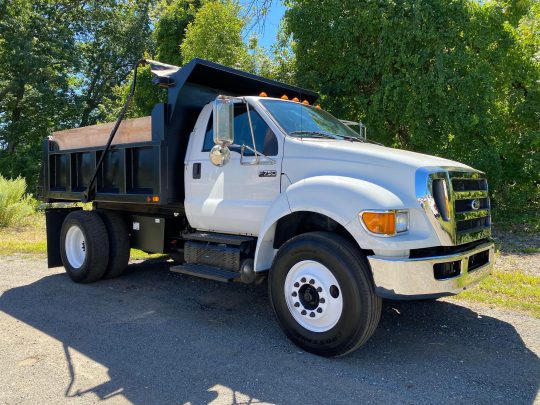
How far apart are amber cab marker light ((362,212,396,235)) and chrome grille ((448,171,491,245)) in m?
0.64

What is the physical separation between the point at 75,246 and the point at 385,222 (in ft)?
17.0

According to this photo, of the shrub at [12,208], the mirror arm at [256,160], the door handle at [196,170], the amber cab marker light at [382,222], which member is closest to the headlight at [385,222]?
the amber cab marker light at [382,222]

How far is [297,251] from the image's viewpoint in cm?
419

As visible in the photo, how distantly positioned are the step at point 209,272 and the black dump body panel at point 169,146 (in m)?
0.91

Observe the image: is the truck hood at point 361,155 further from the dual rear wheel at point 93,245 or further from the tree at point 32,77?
the tree at point 32,77

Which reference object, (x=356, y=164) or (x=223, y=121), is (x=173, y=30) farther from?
(x=356, y=164)

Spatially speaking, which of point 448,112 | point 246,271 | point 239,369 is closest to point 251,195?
point 246,271

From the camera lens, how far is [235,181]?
5090 millimetres

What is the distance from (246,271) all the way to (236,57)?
997 cm

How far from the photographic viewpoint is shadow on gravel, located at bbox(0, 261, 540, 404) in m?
3.48

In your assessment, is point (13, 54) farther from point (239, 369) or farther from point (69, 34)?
point (239, 369)

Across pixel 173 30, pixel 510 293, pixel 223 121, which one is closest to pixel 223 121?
pixel 223 121

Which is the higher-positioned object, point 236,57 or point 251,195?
point 236,57

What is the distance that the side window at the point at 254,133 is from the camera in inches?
191
